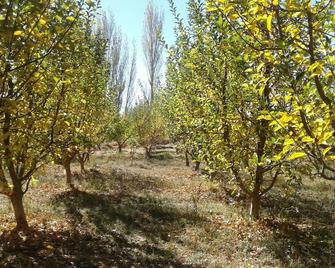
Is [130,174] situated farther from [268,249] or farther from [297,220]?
[268,249]

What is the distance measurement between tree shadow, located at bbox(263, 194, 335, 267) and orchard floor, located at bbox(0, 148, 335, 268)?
0.02 metres

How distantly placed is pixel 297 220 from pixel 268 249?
10.9 feet

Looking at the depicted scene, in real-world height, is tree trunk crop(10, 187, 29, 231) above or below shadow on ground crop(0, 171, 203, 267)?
above

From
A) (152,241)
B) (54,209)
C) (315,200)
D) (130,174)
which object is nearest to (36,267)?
(152,241)

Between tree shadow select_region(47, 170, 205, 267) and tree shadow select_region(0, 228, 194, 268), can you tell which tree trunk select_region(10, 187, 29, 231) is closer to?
tree shadow select_region(0, 228, 194, 268)

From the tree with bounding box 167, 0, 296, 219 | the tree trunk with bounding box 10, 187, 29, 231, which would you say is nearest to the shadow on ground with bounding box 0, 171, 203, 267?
the tree trunk with bounding box 10, 187, 29, 231

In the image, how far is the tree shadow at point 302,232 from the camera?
895 cm

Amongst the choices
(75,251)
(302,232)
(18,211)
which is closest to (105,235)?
(75,251)

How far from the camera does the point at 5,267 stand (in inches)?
286

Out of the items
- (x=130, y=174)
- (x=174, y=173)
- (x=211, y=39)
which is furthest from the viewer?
(x=174, y=173)

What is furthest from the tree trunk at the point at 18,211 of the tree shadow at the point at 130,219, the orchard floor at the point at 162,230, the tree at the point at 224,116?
the tree at the point at 224,116

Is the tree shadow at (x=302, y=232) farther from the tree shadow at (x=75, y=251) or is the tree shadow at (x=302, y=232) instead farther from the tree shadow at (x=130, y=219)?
the tree shadow at (x=75, y=251)

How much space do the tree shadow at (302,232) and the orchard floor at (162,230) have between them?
0.07 feet

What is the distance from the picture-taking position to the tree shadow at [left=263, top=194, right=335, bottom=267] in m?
8.95
